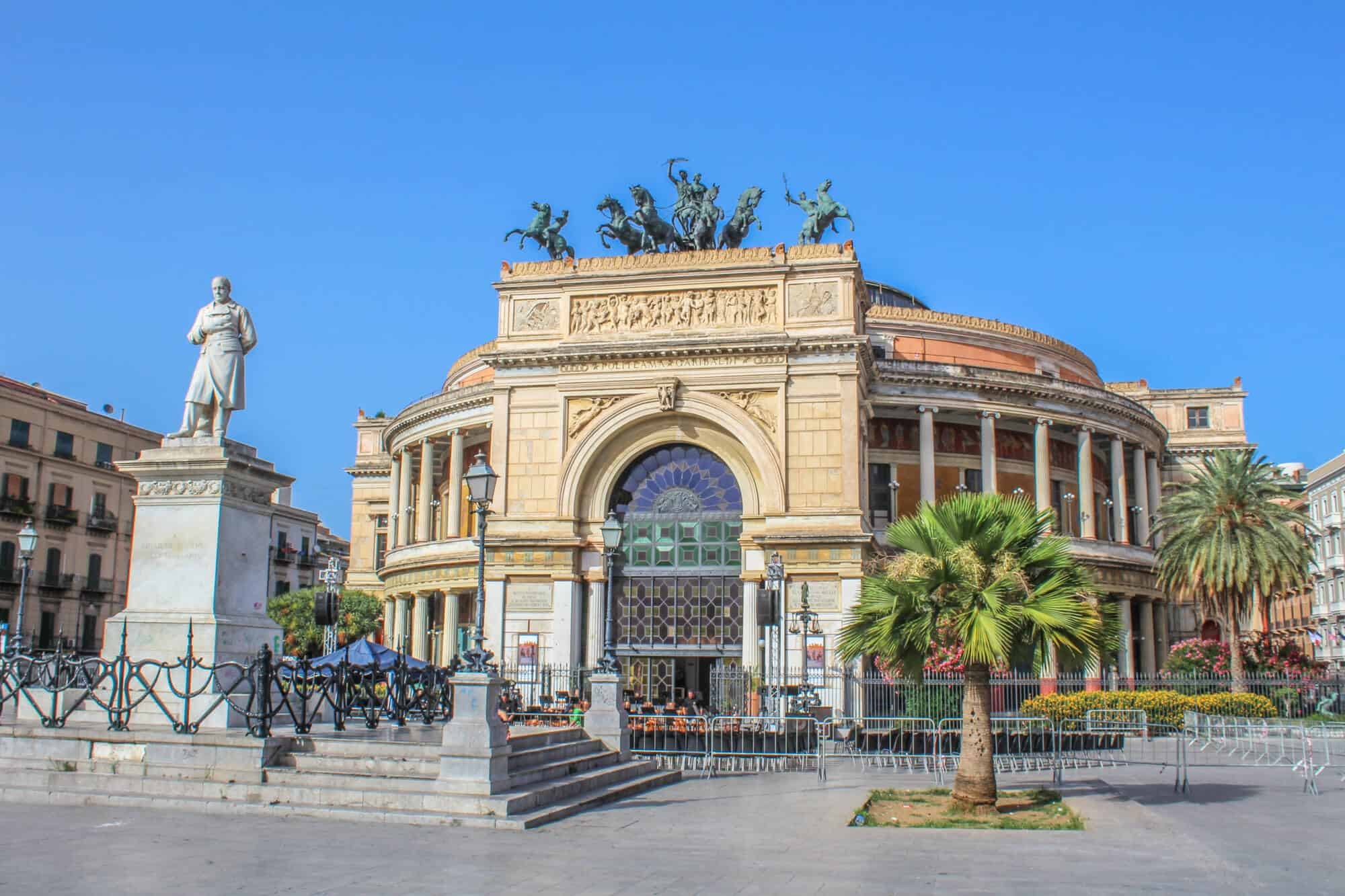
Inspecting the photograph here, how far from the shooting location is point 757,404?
39000mm

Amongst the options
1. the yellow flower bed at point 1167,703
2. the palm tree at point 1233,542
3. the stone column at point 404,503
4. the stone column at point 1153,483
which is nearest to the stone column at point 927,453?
the palm tree at point 1233,542

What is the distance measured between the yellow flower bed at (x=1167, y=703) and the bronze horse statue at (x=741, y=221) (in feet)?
61.9

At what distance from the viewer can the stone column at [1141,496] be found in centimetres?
5228

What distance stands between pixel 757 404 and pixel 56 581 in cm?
3326

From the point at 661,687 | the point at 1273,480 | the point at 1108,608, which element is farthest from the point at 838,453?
the point at 1108,608

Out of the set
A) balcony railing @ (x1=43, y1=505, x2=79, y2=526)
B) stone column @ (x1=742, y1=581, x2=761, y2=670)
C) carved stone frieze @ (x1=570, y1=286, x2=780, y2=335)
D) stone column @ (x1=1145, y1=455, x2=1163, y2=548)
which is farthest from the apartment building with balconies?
stone column @ (x1=1145, y1=455, x2=1163, y2=548)

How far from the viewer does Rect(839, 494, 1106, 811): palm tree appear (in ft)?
50.8

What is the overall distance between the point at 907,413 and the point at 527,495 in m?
16.3

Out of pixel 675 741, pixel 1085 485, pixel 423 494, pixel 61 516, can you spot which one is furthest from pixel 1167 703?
pixel 61 516

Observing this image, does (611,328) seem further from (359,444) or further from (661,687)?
(359,444)

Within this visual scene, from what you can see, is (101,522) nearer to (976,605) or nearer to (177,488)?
(177,488)

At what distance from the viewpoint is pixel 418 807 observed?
13.8m

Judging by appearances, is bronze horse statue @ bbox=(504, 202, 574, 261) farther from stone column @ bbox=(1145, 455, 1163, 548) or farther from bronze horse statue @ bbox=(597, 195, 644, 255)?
stone column @ bbox=(1145, 455, 1163, 548)

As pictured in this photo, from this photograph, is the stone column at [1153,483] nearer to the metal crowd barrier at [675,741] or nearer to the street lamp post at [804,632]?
the street lamp post at [804,632]
